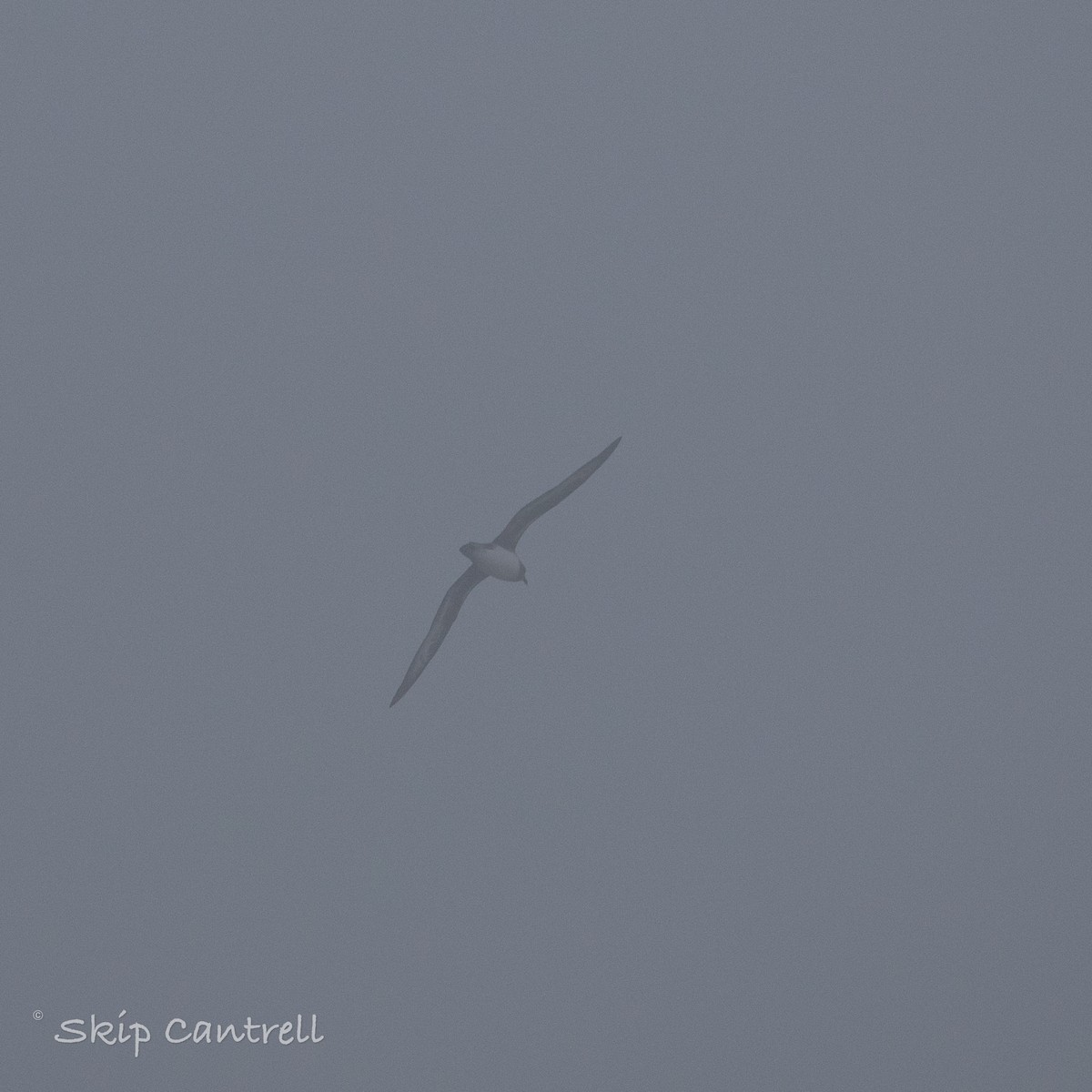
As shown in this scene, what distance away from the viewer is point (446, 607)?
35.0 m

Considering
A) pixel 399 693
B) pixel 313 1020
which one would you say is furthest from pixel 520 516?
pixel 313 1020

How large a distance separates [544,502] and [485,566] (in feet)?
7.00

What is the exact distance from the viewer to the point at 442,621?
3472 centimetres

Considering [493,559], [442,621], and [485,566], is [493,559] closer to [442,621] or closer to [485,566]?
[485,566]

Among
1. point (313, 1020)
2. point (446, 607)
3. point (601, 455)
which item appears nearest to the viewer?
point (601, 455)

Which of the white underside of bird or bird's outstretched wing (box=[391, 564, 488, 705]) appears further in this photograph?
bird's outstretched wing (box=[391, 564, 488, 705])

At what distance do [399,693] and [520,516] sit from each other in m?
4.84

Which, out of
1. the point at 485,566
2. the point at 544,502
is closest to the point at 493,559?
the point at 485,566

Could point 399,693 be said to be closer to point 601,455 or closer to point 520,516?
point 520,516

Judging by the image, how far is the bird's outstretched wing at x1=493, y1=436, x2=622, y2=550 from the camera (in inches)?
1280

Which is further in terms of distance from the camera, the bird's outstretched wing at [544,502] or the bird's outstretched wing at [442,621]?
the bird's outstretched wing at [442,621]

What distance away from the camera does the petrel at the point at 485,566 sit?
111ft

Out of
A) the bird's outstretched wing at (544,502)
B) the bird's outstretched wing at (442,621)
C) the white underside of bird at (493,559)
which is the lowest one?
the bird's outstretched wing at (442,621)

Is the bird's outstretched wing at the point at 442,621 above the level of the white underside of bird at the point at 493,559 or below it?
below
